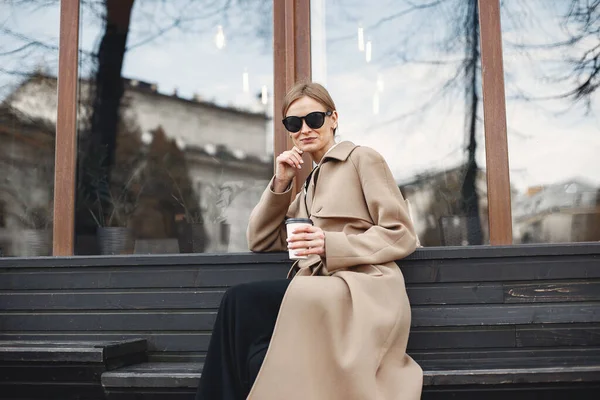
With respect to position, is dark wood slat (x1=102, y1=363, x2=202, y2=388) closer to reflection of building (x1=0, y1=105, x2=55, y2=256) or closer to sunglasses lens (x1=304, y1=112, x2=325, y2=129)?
sunglasses lens (x1=304, y1=112, x2=325, y2=129)

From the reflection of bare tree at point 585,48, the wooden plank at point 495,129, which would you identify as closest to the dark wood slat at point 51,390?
the wooden plank at point 495,129

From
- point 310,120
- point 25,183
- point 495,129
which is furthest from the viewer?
point 25,183

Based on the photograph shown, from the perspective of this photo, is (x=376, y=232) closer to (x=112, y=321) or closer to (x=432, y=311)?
(x=432, y=311)

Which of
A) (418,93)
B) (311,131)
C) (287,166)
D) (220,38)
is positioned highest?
(220,38)

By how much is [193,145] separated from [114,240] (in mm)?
933

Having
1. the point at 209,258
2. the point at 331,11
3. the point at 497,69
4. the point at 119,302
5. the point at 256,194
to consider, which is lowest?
the point at 119,302

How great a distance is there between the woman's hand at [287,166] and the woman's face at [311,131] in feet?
0.14

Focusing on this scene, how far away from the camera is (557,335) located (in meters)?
2.64

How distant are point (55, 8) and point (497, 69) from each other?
9.61 feet

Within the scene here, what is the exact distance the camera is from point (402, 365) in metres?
2.17

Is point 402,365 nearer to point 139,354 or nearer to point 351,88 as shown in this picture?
point 139,354

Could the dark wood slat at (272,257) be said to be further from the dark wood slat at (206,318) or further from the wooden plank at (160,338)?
the wooden plank at (160,338)

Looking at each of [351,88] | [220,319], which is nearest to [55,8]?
[351,88]

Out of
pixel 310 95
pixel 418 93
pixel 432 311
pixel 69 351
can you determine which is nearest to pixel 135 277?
pixel 69 351
